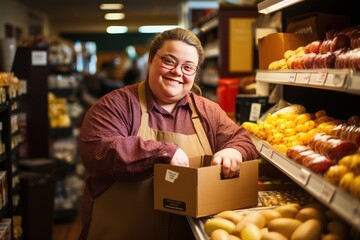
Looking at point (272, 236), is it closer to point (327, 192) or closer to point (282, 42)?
point (327, 192)

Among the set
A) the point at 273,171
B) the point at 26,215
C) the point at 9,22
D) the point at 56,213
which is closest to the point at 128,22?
the point at 9,22

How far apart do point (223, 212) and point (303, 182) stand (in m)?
0.51

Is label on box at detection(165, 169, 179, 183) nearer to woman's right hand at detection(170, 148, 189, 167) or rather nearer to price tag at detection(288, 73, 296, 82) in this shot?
woman's right hand at detection(170, 148, 189, 167)

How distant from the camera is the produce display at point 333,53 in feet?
6.77

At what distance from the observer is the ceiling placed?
12.4m

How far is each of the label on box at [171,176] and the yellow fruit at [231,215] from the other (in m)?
0.25

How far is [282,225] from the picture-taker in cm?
206

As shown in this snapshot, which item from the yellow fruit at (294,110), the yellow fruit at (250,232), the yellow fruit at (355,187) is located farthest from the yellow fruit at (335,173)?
the yellow fruit at (294,110)

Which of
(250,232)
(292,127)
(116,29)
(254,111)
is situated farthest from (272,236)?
(116,29)

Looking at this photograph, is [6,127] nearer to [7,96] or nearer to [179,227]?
[7,96]

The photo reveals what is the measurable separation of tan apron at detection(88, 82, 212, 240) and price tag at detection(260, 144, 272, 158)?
0.41 meters

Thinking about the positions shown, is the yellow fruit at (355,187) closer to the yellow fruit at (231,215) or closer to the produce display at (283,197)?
the yellow fruit at (231,215)

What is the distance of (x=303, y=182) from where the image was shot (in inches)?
76.2

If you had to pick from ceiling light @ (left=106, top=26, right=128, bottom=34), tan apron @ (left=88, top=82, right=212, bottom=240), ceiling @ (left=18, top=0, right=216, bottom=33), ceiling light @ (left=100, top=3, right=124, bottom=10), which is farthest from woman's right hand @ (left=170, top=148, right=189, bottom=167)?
ceiling light @ (left=106, top=26, right=128, bottom=34)
